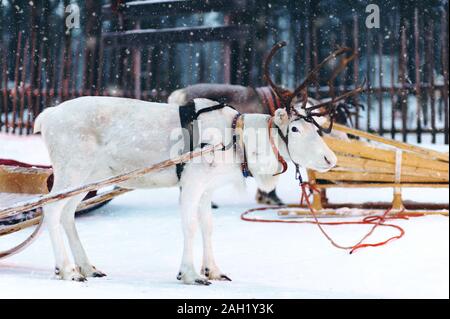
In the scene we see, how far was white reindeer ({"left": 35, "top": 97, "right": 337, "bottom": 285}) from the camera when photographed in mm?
1784

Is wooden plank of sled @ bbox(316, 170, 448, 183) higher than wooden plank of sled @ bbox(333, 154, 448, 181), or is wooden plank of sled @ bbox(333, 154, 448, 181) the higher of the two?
wooden plank of sled @ bbox(333, 154, 448, 181)

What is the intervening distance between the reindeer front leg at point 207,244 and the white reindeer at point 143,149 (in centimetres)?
8

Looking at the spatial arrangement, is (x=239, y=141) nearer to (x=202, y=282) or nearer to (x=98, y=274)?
(x=202, y=282)

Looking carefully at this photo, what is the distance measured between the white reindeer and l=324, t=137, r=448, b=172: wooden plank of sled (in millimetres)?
1990

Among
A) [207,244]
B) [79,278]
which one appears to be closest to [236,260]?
[207,244]

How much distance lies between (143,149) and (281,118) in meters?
0.47

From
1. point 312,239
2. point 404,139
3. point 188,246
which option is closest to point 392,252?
point 312,239

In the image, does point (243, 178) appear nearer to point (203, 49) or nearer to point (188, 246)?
point (188, 246)

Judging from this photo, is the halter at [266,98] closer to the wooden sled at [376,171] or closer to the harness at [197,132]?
the wooden sled at [376,171]

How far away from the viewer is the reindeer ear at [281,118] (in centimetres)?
173

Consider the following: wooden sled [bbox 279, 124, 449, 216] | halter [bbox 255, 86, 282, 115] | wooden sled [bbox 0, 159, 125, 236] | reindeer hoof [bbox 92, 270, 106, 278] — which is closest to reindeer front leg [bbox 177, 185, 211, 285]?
reindeer hoof [bbox 92, 270, 106, 278]

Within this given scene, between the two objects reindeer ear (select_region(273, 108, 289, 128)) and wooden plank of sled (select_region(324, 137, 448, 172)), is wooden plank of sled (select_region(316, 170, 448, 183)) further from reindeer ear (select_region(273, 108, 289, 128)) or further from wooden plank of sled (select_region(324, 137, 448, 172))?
A: reindeer ear (select_region(273, 108, 289, 128))

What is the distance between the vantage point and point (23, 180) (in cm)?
204

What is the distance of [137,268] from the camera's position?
1984 millimetres
